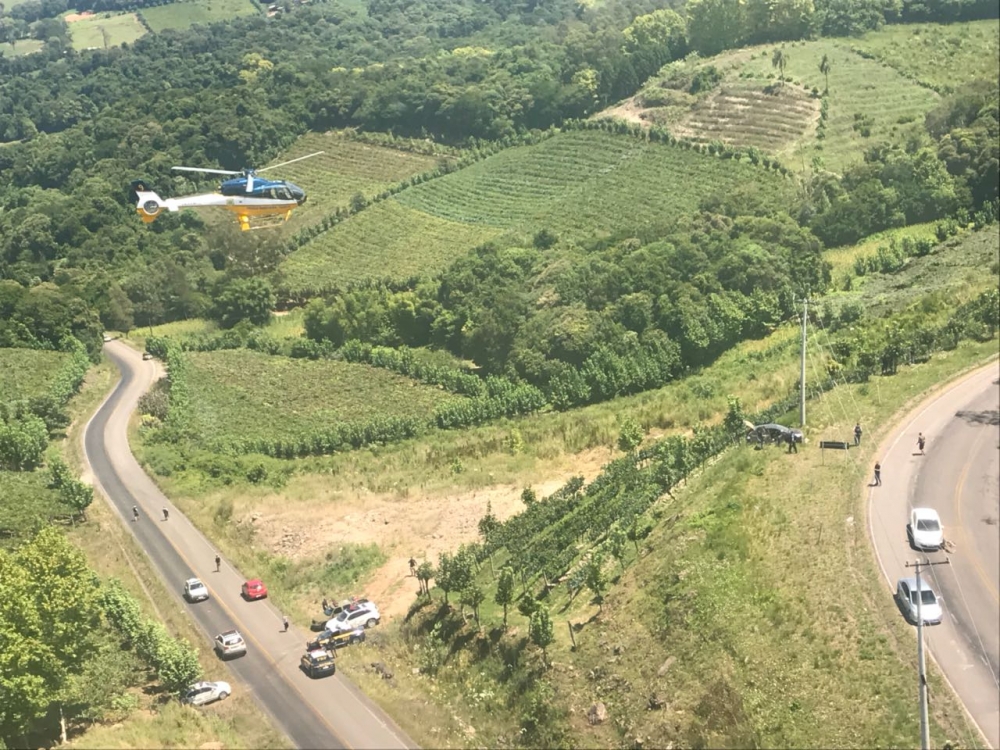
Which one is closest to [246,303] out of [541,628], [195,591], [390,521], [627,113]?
[390,521]

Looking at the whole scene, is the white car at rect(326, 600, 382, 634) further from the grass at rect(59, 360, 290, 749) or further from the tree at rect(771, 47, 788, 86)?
the tree at rect(771, 47, 788, 86)

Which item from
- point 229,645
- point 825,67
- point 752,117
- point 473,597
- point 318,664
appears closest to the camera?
point 318,664

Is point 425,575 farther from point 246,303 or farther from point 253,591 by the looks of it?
point 246,303

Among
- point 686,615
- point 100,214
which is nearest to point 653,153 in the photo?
point 100,214

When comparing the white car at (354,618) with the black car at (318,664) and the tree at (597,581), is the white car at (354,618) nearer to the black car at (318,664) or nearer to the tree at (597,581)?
the black car at (318,664)

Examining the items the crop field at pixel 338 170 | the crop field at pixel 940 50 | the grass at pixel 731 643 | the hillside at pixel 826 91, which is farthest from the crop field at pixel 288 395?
the crop field at pixel 940 50
